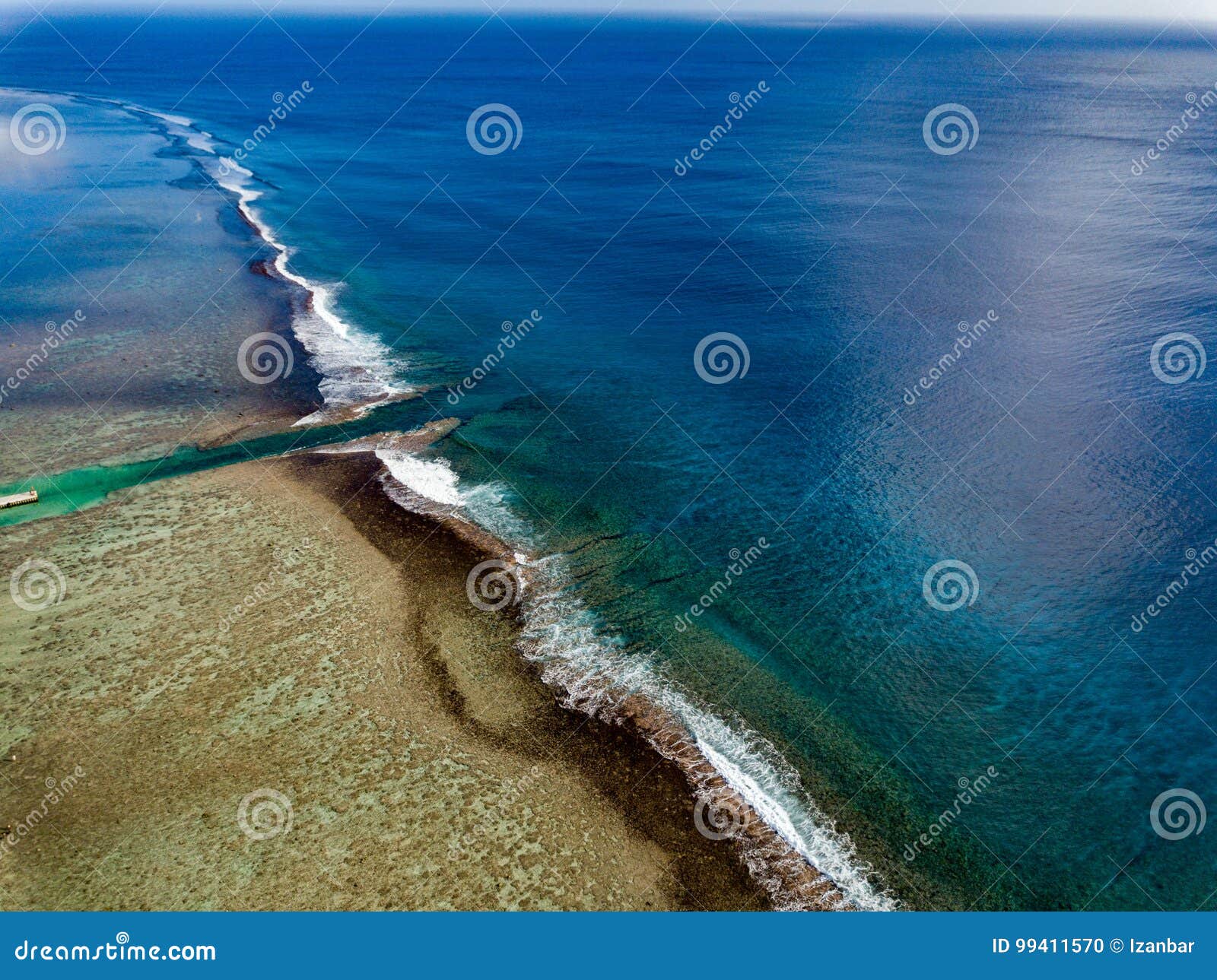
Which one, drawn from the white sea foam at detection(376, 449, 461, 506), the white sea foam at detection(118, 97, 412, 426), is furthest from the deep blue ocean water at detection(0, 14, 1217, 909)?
the white sea foam at detection(118, 97, 412, 426)

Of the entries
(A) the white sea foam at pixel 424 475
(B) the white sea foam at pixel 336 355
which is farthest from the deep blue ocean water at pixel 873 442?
(B) the white sea foam at pixel 336 355

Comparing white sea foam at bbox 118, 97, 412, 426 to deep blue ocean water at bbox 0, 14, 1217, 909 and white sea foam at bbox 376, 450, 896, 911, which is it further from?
white sea foam at bbox 376, 450, 896, 911

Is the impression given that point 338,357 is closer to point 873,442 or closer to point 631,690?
point 873,442

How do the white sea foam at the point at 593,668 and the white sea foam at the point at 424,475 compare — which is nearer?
the white sea foam at the point at 593,668

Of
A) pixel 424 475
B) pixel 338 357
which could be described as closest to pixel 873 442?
pixel 424 475

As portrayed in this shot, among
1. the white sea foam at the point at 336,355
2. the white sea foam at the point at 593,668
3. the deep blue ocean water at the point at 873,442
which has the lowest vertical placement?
the white sea foam at the point at 336,355

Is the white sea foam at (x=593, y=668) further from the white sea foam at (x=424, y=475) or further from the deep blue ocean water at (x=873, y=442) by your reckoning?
the deep blue ocean water at (x=873, y=442)

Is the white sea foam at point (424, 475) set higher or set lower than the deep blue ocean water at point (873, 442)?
lower

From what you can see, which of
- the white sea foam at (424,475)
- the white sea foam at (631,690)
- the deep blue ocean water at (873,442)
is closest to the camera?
the white sea foam at (631,690)

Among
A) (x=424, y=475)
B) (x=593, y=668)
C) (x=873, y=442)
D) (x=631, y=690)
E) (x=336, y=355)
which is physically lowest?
(x=336, y=355)
